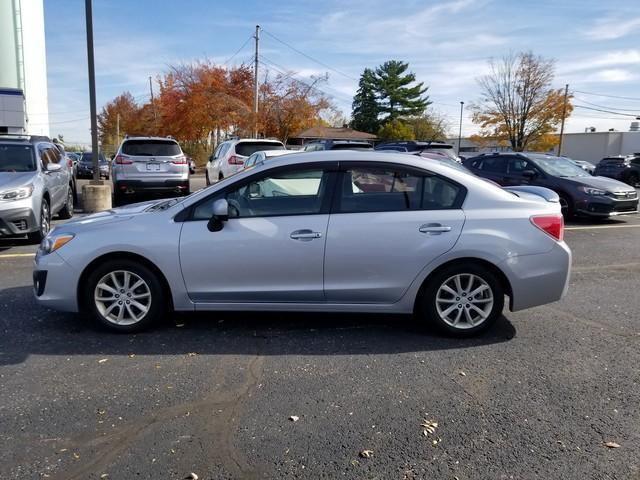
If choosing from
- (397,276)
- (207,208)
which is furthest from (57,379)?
(397,276)

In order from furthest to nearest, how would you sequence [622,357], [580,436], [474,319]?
[474,319]
[622,357]
[580,436]

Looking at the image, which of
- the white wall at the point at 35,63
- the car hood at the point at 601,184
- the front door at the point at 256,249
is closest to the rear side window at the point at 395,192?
the front door at the point at 256,249

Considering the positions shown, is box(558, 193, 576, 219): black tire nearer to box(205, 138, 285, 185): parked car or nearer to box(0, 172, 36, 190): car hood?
box(205, 138, 285, 185): parked car

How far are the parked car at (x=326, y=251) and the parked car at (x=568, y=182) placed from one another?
8061 mm

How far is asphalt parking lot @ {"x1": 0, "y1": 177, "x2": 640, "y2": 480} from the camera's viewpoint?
286cm

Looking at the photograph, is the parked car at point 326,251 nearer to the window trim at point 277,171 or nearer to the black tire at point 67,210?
the window trim at point 277,171

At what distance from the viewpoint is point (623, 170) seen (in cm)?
2697

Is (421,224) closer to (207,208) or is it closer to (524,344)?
(524,344)

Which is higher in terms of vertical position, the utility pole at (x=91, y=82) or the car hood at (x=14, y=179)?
the utility pole at (x=91, y=82)

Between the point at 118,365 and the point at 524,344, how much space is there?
333cm

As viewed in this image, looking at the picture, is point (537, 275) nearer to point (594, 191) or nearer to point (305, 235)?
point (305, 235)

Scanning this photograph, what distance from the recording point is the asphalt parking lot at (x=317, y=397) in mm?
2855

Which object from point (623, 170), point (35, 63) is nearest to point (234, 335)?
point (623, 170)

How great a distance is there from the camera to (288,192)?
4781mm
